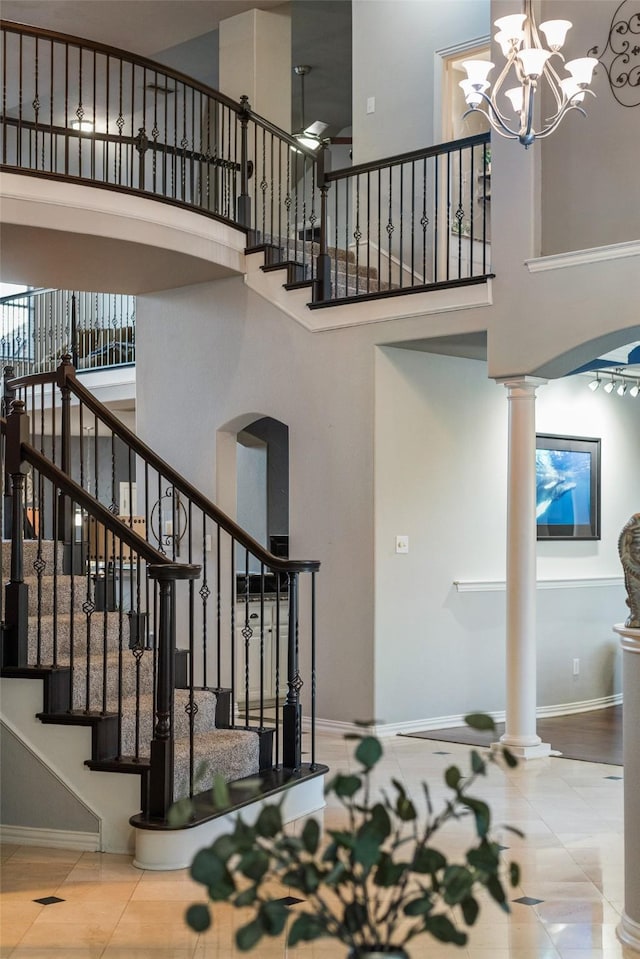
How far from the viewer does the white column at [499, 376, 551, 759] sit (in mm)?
7059

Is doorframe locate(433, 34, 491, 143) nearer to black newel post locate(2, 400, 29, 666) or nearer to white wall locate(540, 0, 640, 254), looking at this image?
white wall locate(540, 0, 640, 254)

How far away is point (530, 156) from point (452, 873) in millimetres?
6011

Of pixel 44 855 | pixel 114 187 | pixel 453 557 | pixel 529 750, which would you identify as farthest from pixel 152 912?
pixel 114 187

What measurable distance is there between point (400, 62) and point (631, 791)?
7101 mm

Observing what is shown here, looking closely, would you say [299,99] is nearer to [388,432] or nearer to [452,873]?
[388,432]

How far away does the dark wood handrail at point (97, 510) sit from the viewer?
490 centimetres

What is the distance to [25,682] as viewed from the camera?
5.10 metres

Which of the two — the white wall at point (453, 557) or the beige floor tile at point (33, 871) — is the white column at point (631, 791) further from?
the white wall at point (453, 557)

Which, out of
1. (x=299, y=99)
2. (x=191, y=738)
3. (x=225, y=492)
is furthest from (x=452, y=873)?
(x=299, y=99)

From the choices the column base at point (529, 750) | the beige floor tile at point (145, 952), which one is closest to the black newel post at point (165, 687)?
the beige floor tile at point (145, 952)

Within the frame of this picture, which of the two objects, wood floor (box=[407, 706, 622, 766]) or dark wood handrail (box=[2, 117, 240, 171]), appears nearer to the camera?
wood floor (box=[407, 706, 622, 766])

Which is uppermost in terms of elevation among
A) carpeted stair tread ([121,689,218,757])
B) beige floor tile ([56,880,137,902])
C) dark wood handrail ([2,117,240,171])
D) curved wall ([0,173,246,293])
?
dark wood handrail ([2,117,240,171])

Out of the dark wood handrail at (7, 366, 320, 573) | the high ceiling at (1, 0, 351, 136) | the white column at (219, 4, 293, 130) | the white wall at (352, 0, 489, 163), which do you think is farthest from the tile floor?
the high ceiling at (1, 0, 351, 136)

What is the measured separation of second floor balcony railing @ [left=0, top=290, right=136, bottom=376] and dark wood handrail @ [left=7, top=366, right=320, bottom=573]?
598 centimetres
